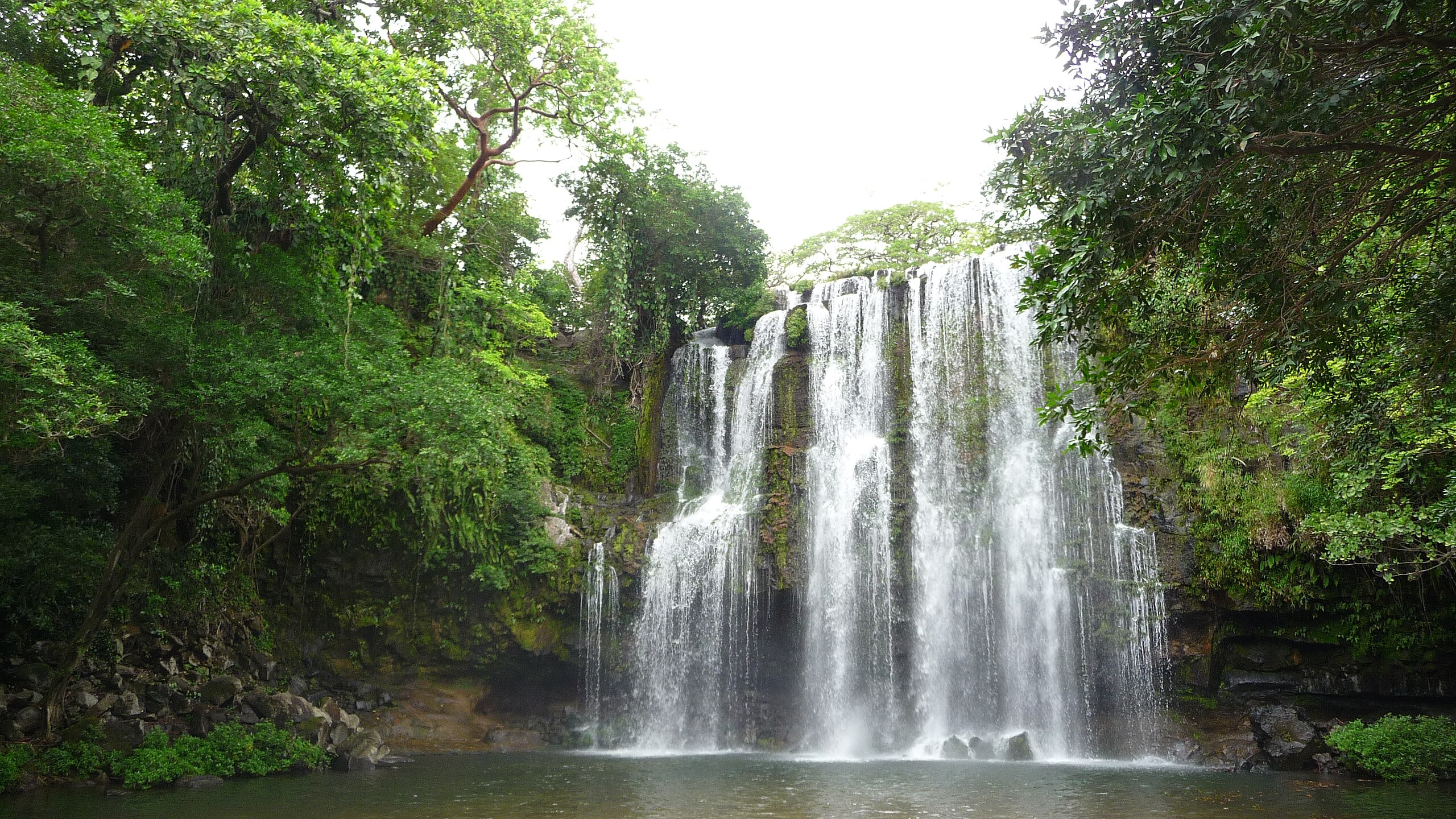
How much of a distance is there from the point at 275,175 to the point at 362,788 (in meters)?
8.63

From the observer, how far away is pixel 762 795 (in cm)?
1134

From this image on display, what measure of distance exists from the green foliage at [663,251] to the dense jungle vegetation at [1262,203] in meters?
15.9

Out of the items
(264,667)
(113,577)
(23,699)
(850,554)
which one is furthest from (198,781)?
(850,554)

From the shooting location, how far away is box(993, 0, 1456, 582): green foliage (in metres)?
5.82

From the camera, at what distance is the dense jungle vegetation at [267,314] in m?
9.79

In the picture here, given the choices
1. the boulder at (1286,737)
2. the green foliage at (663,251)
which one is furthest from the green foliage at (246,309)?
the boulder at (1286,737)

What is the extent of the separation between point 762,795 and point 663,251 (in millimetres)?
17645

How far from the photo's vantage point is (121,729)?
11812mm

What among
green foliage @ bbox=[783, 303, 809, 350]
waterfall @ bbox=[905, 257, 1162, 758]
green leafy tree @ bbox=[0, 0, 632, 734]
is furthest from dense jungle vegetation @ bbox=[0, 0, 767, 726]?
waterfall @ bbox=[905, 257, 1162, 758]

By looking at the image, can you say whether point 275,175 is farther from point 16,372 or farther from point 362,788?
point 362,788

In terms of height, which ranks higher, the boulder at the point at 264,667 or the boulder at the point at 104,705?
the boulder at the point at 264,667

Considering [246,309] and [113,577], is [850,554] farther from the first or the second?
[113,577]

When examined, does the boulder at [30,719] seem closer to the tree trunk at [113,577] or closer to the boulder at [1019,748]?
the tree trunk at [113,577]

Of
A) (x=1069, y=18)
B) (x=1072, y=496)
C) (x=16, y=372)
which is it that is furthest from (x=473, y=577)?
(x=1069, y=18)
